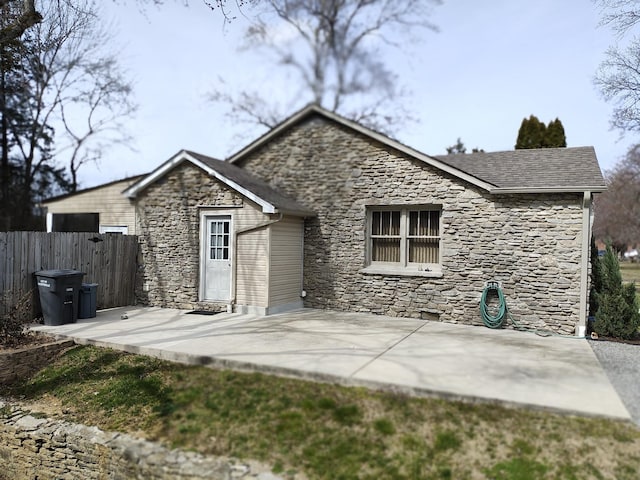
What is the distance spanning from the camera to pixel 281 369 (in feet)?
19.0

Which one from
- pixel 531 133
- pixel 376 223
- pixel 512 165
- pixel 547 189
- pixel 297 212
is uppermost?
pixel 531 133

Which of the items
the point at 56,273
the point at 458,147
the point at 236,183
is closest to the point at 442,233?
the point at 236,183

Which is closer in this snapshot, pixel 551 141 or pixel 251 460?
pixel 251 460

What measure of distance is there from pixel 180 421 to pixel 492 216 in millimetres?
7353

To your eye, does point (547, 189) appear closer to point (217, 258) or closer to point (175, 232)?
point (217, 258)

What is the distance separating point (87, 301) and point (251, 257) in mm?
3755

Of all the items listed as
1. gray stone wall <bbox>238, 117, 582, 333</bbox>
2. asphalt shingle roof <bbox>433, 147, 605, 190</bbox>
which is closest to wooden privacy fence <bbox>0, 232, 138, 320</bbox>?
gray stone wall <bbox>238, 117, 582, 333</bbox>

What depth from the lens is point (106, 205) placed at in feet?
40.4

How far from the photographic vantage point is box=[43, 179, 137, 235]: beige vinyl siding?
1174 centimetres

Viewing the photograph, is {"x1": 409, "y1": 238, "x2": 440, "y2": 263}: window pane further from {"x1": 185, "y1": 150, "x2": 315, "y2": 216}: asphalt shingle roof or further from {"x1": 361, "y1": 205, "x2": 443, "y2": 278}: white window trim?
{"x1": 185, "y1": 150, "x2": 315, "y2": 216}: asphalt shingle roof

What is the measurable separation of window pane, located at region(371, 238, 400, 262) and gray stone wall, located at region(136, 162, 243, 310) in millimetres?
3602

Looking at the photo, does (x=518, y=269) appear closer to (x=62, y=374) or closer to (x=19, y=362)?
(x=62, y=374)

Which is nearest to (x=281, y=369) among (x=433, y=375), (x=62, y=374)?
(x=433, y=375)

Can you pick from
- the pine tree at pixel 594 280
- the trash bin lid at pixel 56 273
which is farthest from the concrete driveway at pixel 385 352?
the pine tree at pixel 594 280
